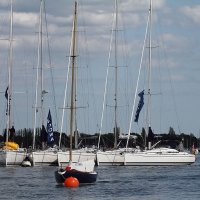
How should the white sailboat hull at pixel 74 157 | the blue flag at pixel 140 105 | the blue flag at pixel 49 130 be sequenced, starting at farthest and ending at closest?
the blue flag at pixel 49 130
the blue flag at pixel 140 105
the white sailboat hull at pixel 74 157

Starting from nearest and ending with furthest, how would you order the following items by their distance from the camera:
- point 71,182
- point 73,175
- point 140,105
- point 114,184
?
point 71,182
point 73,175
point 114,184
point 140,105

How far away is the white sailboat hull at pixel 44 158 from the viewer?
87.4 m

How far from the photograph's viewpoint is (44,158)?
8775cm

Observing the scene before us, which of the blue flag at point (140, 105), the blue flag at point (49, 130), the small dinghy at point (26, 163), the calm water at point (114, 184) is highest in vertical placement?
the blue flag at point (140, 105)

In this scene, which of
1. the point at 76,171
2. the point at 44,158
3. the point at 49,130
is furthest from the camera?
the point at 49,130

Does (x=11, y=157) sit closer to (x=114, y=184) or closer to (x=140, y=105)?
(x=140, y=105)

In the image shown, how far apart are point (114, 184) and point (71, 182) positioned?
6.80 meters

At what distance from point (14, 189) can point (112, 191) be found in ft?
25.6

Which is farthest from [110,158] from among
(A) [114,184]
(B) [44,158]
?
(A) [114,184]

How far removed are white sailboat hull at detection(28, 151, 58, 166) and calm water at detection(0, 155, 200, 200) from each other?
1.83m

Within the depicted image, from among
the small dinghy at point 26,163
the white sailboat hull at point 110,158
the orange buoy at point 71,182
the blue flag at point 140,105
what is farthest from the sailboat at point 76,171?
the blue flag at point 140,105

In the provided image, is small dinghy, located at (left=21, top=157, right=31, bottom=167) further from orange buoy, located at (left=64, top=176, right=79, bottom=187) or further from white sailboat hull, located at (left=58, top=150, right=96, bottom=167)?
orange buoy, located at (left=64, top=176, right=79, bottom=187)

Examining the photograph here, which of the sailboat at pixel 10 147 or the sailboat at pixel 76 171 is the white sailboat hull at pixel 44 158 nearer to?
the sailboat at pixel 10 147

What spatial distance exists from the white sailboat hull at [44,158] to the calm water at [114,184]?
1828 millimetres
